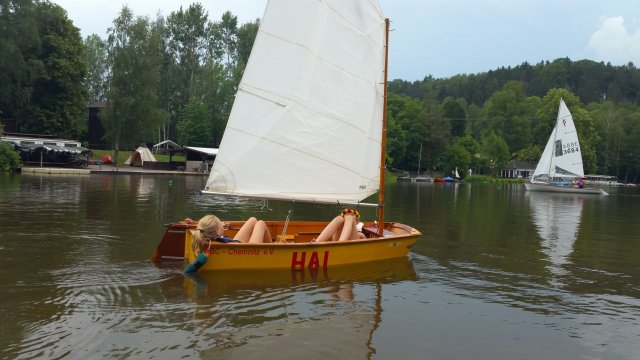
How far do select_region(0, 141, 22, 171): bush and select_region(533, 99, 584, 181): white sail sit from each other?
6077 cm

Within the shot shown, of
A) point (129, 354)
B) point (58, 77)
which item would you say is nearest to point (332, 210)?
point (129, 354)

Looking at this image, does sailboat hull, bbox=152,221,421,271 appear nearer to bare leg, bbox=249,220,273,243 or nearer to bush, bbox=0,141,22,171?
bare leg, bbox=249,220,273,243

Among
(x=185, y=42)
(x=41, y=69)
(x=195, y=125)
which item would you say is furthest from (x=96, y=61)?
(x=41, y=69)

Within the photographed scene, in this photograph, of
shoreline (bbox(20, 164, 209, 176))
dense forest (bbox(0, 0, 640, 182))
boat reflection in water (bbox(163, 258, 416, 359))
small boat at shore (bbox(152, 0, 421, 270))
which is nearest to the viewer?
boat reflection in water (bbox(163, 258, 416, 359))

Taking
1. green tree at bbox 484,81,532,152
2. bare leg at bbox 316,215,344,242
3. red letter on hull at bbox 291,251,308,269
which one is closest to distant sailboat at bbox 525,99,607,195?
bare leg at bbox 316,215,344,242

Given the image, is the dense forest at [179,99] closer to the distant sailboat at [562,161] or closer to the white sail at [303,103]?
the distant sailboat at [562,161]

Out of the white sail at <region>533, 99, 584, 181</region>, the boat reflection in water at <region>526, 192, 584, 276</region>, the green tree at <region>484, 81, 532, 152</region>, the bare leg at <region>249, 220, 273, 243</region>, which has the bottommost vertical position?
the boat reflection in water at <region>526, 192, 584, 276</region>

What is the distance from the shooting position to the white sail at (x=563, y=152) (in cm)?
6450

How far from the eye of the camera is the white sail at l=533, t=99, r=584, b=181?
64500 millimetres

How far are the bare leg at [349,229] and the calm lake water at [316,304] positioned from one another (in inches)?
30.5

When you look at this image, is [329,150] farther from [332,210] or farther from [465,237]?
[332,210]

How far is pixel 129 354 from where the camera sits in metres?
7.13

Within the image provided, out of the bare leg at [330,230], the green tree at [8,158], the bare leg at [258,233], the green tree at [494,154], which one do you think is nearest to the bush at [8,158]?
the green tree at [8,158]

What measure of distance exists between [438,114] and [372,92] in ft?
349
